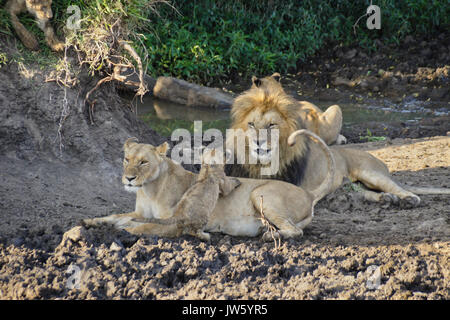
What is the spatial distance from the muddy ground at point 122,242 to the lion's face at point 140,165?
1.34ft

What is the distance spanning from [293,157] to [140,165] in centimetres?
189

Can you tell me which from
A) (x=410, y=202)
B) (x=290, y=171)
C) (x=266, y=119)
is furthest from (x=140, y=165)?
(x=410, y=202)

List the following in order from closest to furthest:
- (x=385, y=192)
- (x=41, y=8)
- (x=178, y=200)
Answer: (x=178, y=200)
(x=41, y=8)
(x=385, y=192)

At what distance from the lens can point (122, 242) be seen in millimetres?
4629

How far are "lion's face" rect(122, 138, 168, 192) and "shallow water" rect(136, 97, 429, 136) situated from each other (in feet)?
17.5

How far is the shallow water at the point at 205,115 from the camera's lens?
A: 10905 millimetres

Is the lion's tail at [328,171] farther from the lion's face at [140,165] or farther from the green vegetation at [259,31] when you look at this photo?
the green vegetation at [259,31]

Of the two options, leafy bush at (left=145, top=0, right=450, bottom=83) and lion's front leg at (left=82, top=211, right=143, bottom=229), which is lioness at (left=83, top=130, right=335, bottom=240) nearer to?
lion's front leg at (left=82, top=211, right=143, bottom=229)

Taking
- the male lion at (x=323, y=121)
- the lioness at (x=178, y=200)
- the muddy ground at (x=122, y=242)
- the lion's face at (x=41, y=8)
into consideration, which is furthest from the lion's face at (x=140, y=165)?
the male lion at (x=323, y=121)

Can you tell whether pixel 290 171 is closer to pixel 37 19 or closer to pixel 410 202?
pixel 410 202

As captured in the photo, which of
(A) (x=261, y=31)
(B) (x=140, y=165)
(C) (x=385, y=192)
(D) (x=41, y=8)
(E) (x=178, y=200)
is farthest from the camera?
(A) (x=261, y=31)
